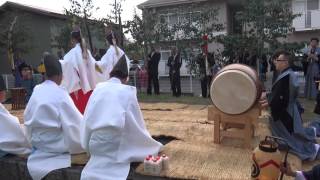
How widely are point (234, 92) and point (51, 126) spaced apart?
230 cm

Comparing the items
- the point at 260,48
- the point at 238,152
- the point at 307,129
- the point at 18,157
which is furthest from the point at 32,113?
the point at 260,48

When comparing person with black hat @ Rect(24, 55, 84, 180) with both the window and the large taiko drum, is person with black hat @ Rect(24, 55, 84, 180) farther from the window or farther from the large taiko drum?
the window

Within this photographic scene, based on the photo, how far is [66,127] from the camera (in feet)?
15.8

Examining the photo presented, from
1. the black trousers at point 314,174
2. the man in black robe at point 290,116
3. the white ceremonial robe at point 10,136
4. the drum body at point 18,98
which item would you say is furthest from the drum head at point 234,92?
the drum body at point 18,98

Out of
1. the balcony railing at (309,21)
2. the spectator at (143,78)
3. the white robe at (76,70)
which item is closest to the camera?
the white robe at (76,70)

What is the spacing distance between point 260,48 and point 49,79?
26.7 feet

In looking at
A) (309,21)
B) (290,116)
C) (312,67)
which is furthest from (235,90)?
(309,21)

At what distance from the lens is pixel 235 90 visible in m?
4.91

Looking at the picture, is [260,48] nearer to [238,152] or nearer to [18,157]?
[238,152]

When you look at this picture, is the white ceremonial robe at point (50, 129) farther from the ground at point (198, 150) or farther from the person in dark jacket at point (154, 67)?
the person in dark jacket at point (154, 67)

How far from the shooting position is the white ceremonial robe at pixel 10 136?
528 centimetres

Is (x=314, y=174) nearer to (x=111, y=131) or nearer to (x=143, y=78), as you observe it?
(x=111, y=131)

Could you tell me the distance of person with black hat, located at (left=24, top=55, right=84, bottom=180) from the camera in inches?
187

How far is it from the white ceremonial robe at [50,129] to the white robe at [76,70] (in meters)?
1.99
